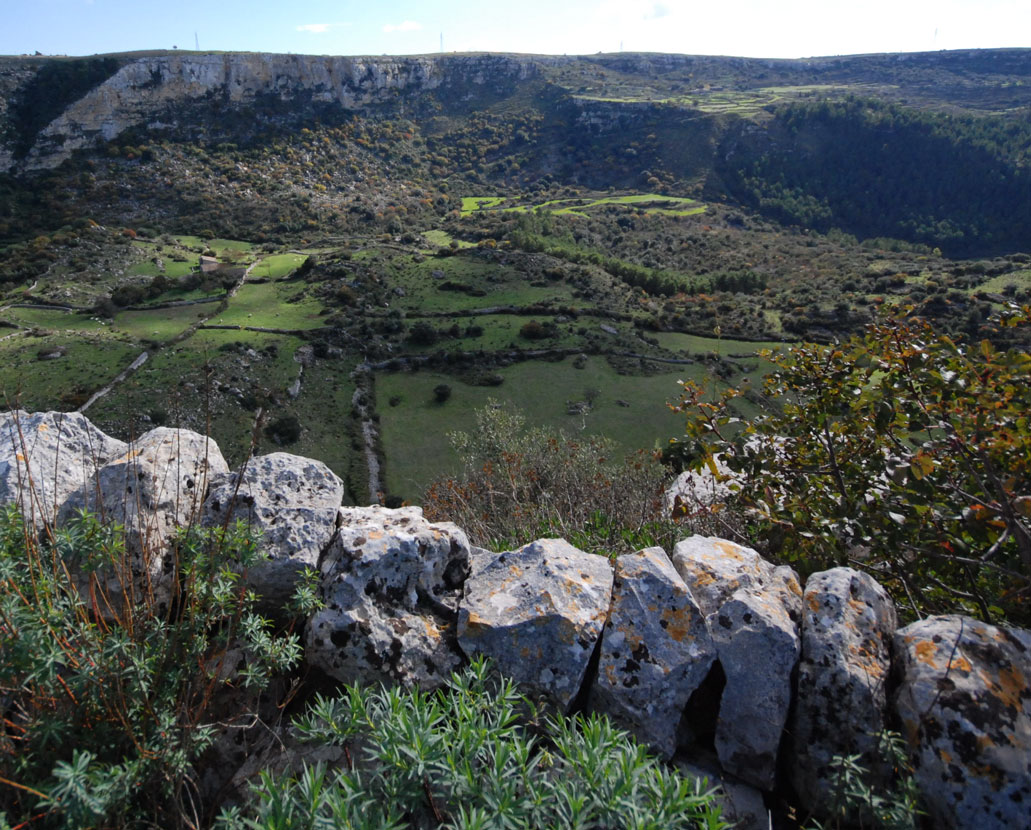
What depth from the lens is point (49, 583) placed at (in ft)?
10.3

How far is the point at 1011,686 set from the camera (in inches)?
131

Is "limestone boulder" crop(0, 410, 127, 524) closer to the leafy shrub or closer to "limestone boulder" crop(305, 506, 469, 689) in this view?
"limestone boulder" crop(305, 506, 469, 689)

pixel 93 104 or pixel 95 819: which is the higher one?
pixel 93 104

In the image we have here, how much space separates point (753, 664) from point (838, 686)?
47 cm

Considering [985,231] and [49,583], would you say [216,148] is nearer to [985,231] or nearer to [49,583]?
[49,583]

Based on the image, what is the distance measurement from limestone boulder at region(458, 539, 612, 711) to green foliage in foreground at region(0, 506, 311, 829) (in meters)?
1.19

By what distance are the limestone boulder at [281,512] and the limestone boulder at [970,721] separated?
3.85m

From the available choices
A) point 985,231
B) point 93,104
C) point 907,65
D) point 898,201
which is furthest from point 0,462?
point 907,65

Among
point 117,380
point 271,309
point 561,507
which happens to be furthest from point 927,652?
point 271,309

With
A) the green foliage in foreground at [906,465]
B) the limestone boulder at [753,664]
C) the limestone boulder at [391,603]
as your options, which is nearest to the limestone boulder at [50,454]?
the limestone boulder at [391,603]

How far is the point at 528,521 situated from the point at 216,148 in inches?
4048

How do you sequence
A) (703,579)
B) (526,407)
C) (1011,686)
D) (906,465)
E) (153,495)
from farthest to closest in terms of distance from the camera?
(526,407)
(153,495)
(906,465)
(703,579)
(1011,686)

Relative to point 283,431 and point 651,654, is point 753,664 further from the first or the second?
point 283,431

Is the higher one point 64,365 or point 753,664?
point 753,664
